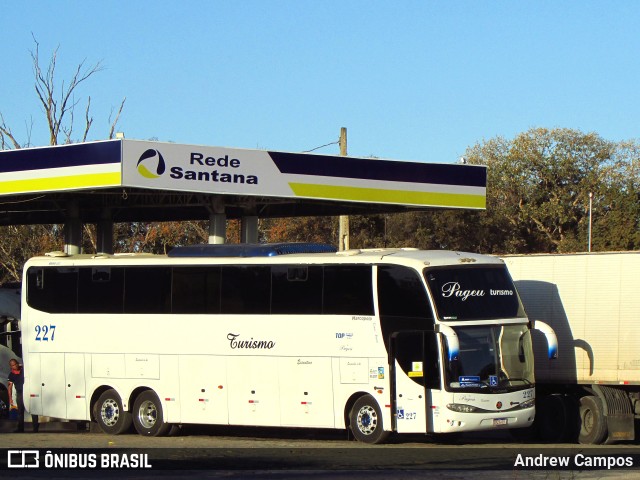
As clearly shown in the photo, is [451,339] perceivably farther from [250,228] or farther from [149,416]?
[250,228]

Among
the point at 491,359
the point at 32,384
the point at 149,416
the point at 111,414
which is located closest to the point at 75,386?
the point at 111,414

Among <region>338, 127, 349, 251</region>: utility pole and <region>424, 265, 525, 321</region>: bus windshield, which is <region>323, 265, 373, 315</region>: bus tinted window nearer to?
<region>424, 265, 525, 321</region>: bus windshield

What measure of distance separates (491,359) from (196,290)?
615cm

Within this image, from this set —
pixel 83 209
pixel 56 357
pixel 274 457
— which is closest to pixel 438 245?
pixel 83 209

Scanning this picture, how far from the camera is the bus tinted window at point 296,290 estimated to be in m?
20.7

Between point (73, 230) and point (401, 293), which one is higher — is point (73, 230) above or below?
above

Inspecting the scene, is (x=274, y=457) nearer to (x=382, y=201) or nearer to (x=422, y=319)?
(x=422, y=319)

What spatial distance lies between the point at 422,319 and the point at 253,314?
3665mm

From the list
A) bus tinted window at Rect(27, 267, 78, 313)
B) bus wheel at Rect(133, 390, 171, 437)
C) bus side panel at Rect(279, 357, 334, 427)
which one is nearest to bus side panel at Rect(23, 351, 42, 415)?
bus tinted window at Rect(27, 267, 78, 313)

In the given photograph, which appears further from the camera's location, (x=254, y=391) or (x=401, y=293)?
(x=254, y=391)

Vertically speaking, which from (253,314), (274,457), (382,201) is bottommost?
(274,457)

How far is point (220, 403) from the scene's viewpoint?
2183 centimetres

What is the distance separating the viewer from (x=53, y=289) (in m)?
23.5

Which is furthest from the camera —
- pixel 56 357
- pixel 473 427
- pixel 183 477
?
pixel 56 357
